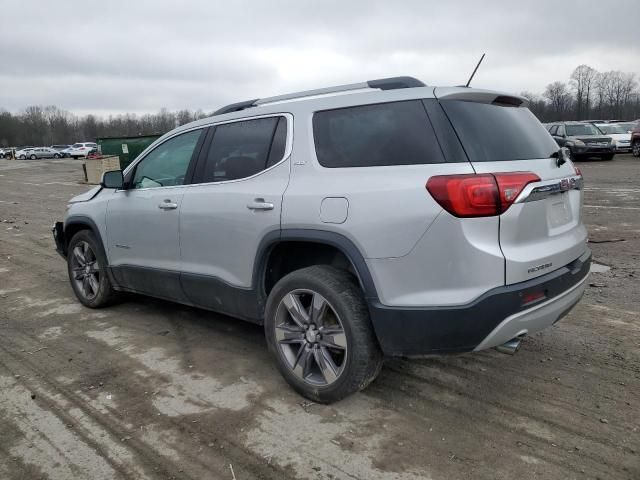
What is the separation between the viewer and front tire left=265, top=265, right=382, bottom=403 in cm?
300

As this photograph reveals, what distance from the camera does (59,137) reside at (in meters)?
107

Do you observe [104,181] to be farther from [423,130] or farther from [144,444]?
[423,130]

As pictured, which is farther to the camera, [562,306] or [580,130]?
[580,130]

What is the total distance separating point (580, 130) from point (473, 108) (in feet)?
75.2

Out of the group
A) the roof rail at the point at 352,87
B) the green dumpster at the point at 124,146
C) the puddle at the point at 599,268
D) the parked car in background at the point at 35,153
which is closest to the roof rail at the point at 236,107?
the roof rail at the point at 352,87

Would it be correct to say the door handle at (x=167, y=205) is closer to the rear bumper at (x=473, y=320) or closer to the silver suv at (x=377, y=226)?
the silver suv at (x=377, y=226)

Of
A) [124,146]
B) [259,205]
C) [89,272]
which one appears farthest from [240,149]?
[124,146]

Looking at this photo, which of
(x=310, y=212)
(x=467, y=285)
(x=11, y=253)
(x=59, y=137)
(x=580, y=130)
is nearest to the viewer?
(x=467, y=285)

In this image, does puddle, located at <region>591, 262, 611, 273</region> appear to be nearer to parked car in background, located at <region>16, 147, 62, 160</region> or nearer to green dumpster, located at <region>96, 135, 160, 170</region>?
green dumpster, located at <region>96, 135, 160, 170</region>

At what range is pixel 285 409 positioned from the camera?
323 centimetres

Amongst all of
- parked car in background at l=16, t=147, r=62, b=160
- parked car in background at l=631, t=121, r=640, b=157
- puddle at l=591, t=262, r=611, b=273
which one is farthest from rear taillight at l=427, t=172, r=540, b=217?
parked car in background at l=16, t=147, r=62, b=160

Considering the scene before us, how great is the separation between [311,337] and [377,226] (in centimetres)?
86

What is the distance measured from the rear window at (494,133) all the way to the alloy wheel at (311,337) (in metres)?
1.20

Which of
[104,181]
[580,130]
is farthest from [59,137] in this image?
[104,181]
